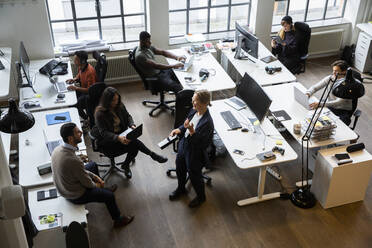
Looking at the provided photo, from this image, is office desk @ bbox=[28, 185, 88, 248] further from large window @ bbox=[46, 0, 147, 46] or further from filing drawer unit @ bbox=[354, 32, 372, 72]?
filing drawer unit @ bbox=[354, 32, 372, 72]

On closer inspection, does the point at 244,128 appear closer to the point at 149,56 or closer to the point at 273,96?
the point at 273,96

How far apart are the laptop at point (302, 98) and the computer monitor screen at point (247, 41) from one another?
1.09 m

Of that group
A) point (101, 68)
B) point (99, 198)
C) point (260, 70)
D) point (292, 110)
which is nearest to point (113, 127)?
point (99, 198)

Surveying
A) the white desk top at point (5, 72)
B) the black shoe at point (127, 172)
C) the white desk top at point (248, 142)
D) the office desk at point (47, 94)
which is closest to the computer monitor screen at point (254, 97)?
the white desk top at point (248, 142)

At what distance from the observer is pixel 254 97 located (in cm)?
545

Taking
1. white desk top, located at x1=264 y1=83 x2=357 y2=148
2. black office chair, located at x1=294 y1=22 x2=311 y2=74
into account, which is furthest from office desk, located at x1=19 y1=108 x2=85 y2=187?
black office chair, located at x1=294 y1=22 x2=311 y2=74

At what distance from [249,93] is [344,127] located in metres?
1.27

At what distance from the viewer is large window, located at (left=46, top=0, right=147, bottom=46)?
7.79 m

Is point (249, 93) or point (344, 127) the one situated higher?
point (249, 93)

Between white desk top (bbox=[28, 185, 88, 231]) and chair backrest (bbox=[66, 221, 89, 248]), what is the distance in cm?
23

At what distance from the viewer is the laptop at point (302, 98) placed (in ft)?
19.0

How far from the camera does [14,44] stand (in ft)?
23.4

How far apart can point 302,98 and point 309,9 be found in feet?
14.6

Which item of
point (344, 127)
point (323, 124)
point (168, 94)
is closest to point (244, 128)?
point (323, 124)
